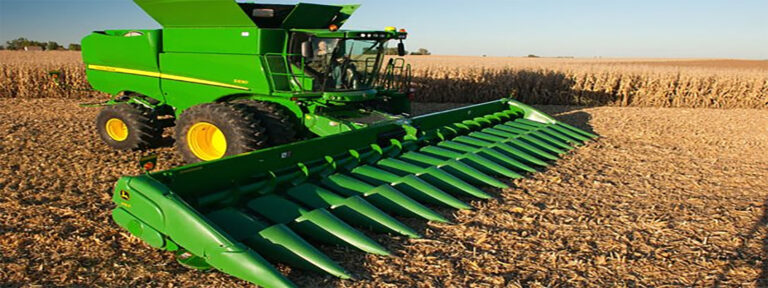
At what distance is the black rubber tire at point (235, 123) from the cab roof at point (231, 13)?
0.95 meters

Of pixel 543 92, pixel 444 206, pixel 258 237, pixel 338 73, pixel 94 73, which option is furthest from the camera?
pixel 543 92

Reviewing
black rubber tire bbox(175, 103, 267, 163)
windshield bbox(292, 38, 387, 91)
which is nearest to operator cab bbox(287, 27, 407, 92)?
windshield bbox(292, 38, 387, 91)

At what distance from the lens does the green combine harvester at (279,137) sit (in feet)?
8.61

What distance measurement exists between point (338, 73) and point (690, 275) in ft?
12.1

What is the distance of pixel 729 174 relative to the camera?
199 inches

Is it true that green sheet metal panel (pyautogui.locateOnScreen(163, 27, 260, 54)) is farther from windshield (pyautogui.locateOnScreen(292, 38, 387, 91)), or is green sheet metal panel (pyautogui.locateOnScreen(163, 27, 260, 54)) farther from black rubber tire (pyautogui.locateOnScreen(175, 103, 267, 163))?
black rubber tire (pyautogui.locateOnScreen(175, 103, 267, 163))

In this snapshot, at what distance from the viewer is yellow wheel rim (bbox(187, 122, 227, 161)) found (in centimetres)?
477

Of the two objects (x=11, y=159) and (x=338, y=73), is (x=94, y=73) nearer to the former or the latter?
(x=11, y=159)

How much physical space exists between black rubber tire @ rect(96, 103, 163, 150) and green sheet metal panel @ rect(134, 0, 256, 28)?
1001mm

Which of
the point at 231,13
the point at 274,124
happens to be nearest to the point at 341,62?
the point at 274,124

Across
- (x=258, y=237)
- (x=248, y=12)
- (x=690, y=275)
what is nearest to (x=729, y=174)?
(x=690, y=275)

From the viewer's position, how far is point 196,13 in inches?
204

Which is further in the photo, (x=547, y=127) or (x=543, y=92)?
(x=543, y=92)

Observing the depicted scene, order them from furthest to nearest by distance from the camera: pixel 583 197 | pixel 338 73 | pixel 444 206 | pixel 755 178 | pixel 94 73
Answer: pixel 94 73, pixel 338 73, pixel 755 178, pixel 583 197, pixel 444 206
